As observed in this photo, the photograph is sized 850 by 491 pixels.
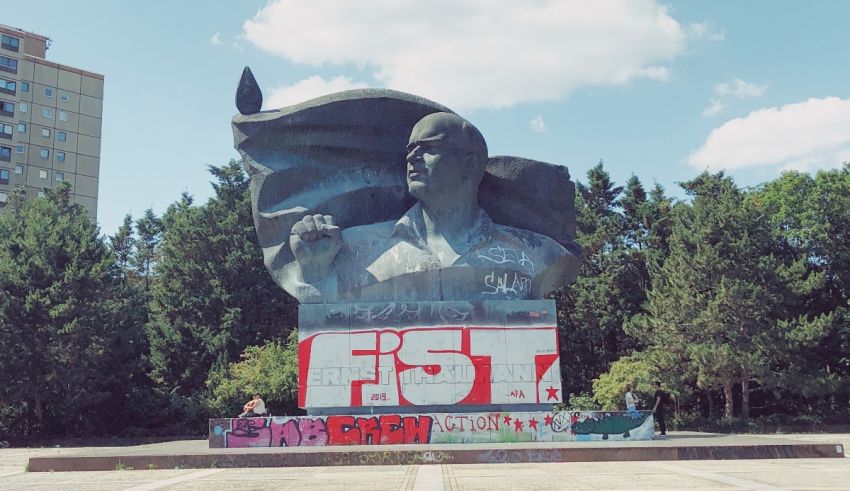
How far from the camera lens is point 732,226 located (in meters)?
33.7

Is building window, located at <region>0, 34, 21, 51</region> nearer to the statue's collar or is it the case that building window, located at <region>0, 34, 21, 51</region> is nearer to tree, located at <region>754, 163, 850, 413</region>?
the statue's collar

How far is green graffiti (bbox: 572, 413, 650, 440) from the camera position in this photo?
58.4 feet

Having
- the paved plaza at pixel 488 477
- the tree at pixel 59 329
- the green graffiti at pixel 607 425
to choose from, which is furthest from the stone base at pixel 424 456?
the tree at pixel 59 329

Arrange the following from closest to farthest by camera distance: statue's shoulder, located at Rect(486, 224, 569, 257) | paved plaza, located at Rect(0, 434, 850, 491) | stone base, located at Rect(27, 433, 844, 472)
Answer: paved plaza, located at Rect(0, 434, 850, 491) < stone base, located at Rect(27, 433, 844, 472) < statue's shoulder, located at Rect(486, 224, 569, 257)

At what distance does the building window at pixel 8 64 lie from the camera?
6744cm

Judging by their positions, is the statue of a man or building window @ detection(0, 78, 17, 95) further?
building window @ detection(0, 78, 17, 95)

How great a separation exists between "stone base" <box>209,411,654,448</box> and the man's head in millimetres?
6002

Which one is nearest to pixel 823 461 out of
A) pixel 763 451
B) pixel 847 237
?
pixel 763 451

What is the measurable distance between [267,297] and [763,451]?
31.3 metres

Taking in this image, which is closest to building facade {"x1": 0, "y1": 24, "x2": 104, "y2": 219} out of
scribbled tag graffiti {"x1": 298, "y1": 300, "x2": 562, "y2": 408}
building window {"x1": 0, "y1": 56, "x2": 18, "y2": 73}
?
building window {"x1": 0, "y1": 56, "x2": 18, "y2": 73}

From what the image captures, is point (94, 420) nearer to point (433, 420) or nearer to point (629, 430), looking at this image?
point (433, 420)

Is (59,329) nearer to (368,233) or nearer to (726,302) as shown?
(368,233)

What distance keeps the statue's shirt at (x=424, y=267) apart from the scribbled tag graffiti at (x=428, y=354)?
522mm

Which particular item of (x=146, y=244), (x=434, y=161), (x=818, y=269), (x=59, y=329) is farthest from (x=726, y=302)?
(x=146, y=244)
